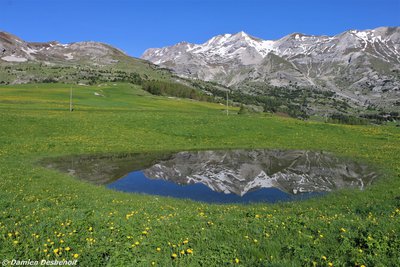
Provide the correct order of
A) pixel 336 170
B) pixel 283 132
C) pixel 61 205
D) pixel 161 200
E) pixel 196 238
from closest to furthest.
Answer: pixel 196 238 < pixel 61 205 < pixel 161 200 < pixel 336 170 < pixel 283 132

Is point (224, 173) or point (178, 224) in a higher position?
point (178, 224)

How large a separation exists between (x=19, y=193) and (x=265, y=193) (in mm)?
16531

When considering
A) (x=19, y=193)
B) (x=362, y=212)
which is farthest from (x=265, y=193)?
(x=19, y=193)

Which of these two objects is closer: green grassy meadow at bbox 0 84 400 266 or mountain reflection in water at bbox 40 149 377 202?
green grassy meadow at bbox 0 84 400 266

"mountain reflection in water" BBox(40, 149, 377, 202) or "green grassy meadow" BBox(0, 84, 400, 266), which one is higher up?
"green grassy meadow" BBox(0, 84, 400, 266)

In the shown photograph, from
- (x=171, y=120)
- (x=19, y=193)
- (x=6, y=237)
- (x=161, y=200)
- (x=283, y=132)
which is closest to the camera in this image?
(x=6, y=237)

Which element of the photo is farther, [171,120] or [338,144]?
[171,120]

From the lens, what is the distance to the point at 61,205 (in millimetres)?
18234

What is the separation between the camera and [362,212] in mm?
18859

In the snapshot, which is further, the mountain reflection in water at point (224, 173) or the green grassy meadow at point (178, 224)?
the mountain reflection in water at point (224, 173)

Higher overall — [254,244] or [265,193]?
[254,244]

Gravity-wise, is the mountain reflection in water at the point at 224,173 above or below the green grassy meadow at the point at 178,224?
below

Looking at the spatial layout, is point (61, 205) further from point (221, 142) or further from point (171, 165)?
point (221, 142)

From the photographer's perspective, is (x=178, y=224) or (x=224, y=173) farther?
(x=224, y=173)
